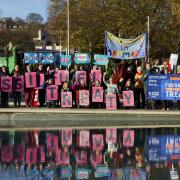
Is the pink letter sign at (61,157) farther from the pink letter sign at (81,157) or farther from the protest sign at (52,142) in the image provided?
the protest sign at (52,142)

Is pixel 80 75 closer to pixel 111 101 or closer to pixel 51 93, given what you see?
pixel 51 93

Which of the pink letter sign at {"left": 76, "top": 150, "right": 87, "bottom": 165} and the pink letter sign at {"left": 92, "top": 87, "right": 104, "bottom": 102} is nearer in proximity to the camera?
the pink letter sign at {"left": 76, "top": 150, "right": 87, "bottom": 165}

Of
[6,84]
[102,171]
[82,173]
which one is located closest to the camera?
[82,173]

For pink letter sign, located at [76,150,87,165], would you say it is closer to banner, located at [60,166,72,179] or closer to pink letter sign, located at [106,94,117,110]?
banner, located at [60,166,72,179]

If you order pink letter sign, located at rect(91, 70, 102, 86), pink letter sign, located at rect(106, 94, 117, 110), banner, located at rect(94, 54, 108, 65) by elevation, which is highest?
banner, located at rect(94, 54, 108, 65)

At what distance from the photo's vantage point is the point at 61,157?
1049 centimetres

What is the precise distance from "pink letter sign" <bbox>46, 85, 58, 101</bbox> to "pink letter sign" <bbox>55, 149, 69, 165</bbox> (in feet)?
25.6

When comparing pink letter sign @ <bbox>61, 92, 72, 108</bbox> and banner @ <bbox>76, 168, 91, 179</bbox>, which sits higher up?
pink letter sign @ <bbox>61, 92, 72, 108</bbox>

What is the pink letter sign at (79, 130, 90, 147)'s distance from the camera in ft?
40.1

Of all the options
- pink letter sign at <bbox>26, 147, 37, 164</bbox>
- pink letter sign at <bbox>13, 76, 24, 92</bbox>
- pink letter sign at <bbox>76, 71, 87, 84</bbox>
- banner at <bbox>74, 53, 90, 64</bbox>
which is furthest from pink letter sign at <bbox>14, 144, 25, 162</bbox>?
banner at <bbox>74, 53, 90, 64</bbox>

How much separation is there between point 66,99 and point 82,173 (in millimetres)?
9969

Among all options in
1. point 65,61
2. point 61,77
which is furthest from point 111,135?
point 65,61

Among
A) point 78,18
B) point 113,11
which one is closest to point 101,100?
point 113,11

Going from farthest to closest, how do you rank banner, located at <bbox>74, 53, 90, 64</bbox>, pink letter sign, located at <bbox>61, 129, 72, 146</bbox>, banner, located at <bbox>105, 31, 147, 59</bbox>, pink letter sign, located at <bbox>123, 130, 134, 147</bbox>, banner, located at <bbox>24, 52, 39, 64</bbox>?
banner, located at <bbox>24, 52, 39, 64</bbox>, banner, located at <bbox>74, 53, 90, 64</bbox>, banner, located at <bbox>105, 31, 147, 59</bbox>, pink letter sign, located at <bbox>61, 129, 72, 146</bbox>, pink letter sign, located at <bbox>123, 130, 134, 147</bbox>
